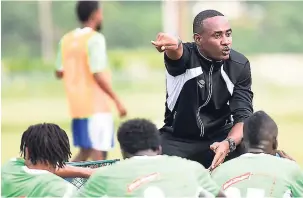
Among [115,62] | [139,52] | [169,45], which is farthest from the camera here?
[139,52]

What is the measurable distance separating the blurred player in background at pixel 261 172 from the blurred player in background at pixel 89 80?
15.4 ft

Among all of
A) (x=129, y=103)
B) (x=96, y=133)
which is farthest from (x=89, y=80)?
(x=129, y=103)

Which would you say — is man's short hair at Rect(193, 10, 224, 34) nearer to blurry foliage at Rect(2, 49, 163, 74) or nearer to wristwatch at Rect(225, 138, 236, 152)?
wristwatch at Rect(225, 138, 236, 152)

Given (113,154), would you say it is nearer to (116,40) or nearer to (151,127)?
(151,127)

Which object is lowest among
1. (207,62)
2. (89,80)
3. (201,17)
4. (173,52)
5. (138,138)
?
(89,80)

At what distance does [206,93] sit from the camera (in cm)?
698

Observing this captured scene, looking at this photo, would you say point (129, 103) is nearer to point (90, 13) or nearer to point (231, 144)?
point (90, 13)

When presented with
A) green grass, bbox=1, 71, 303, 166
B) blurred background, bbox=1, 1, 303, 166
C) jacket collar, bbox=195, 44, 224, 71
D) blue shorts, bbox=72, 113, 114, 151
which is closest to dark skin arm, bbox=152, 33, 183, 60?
jacket collar, bbox=195, 44, 224, 71

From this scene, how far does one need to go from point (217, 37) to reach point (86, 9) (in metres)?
3.80

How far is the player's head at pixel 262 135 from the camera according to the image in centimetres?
567

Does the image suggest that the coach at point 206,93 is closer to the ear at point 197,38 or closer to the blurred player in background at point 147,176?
the ear at point 197,38

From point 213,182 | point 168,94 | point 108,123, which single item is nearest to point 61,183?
point 213,182

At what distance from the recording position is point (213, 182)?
17.6 ft

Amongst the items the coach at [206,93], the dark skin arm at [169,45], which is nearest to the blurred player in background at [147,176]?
the dark skin arm at [169,45]
